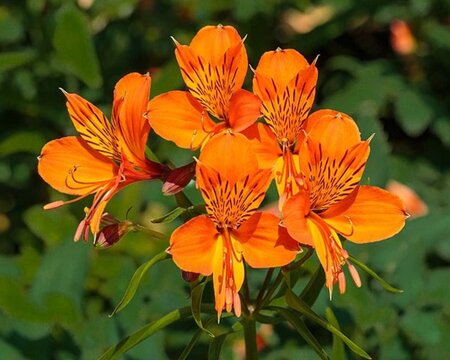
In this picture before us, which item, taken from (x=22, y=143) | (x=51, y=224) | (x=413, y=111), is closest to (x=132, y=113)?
(x=51, y=224)

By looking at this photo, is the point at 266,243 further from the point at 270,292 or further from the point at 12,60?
the point at 12,60

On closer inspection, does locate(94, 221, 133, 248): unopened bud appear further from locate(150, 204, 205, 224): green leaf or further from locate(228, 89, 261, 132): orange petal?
locate(228, 89, 261, 132): orange petal

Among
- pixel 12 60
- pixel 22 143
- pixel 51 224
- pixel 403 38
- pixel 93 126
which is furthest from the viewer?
pixel 403 38

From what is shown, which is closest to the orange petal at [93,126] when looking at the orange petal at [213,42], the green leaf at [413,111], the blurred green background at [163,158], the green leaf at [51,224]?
the orange petal at [213,42]

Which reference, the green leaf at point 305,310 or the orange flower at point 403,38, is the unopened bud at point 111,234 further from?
the orange flower at point 403,38

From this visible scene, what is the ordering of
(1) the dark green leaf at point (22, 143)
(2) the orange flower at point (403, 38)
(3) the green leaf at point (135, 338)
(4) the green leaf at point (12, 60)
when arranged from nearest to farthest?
(3) the green leaf at point (135, 338)
(4) the green leaf at point (12, 60)
(1) the dark green leaf at point (22, 143)
(2) the orange flower at point (403, 38)

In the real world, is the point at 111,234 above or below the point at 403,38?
above

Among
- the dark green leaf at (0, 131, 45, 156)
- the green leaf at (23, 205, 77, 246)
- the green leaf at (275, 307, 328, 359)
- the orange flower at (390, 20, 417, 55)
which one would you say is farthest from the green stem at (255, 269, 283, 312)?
the orange flower at (390, 20, 417, 55)
